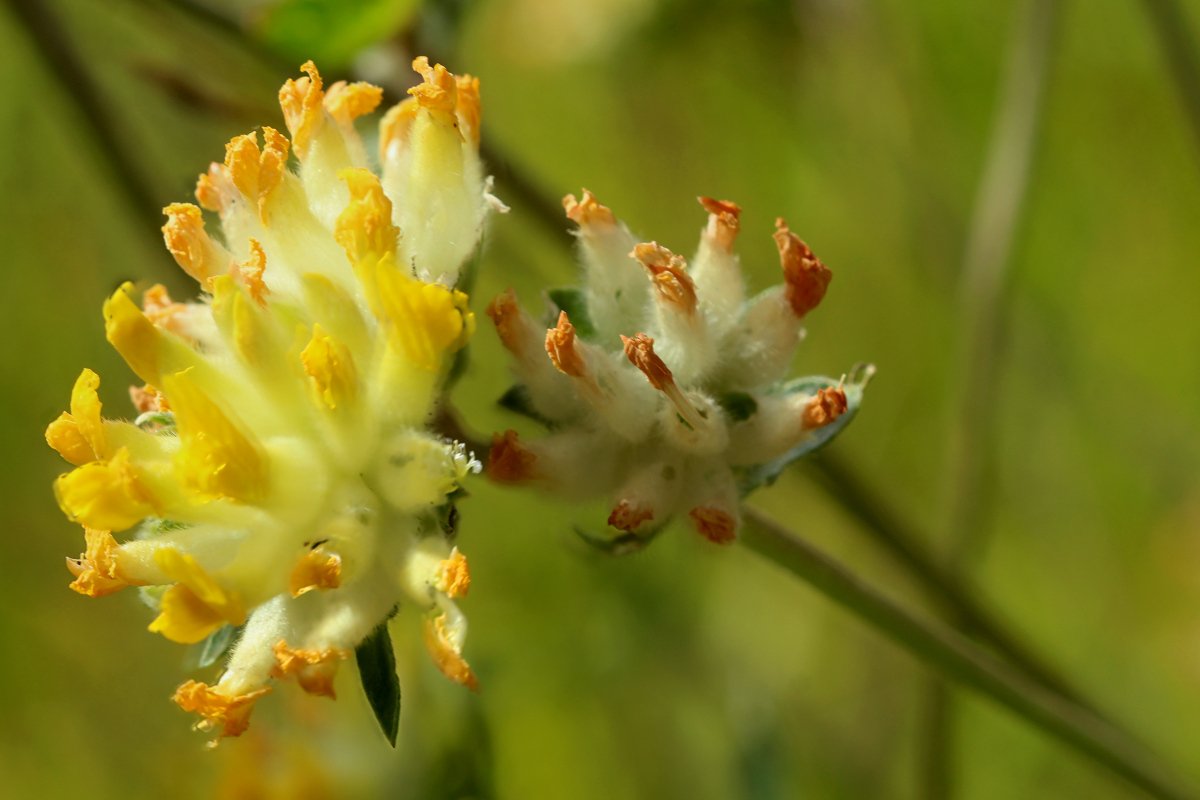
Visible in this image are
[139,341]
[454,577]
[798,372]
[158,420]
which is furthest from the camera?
[798,372]

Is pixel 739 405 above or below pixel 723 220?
below

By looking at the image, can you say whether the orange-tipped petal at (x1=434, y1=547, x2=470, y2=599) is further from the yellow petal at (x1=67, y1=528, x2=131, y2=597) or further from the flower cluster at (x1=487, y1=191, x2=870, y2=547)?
the yellow petal at (x1=67, y1=528, x2=131, y2=597)

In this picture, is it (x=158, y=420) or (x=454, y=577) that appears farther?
(x=158, y=420)

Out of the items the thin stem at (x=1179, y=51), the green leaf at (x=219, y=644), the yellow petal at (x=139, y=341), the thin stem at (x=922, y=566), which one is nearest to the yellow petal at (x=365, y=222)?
the yellow petal at (x=139, y=341)

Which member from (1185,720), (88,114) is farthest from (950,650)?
(1185,720)

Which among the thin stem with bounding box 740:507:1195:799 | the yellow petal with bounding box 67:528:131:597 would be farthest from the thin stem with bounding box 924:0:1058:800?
the yellow petal with bounding box 67:528:131:597

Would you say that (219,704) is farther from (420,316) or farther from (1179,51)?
(1179,51)

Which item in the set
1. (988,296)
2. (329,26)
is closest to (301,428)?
(329,26)

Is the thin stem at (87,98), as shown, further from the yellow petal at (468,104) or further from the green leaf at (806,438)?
the green leaf at (806,438)

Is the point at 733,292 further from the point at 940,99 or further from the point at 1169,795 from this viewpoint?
the point at 940,99
